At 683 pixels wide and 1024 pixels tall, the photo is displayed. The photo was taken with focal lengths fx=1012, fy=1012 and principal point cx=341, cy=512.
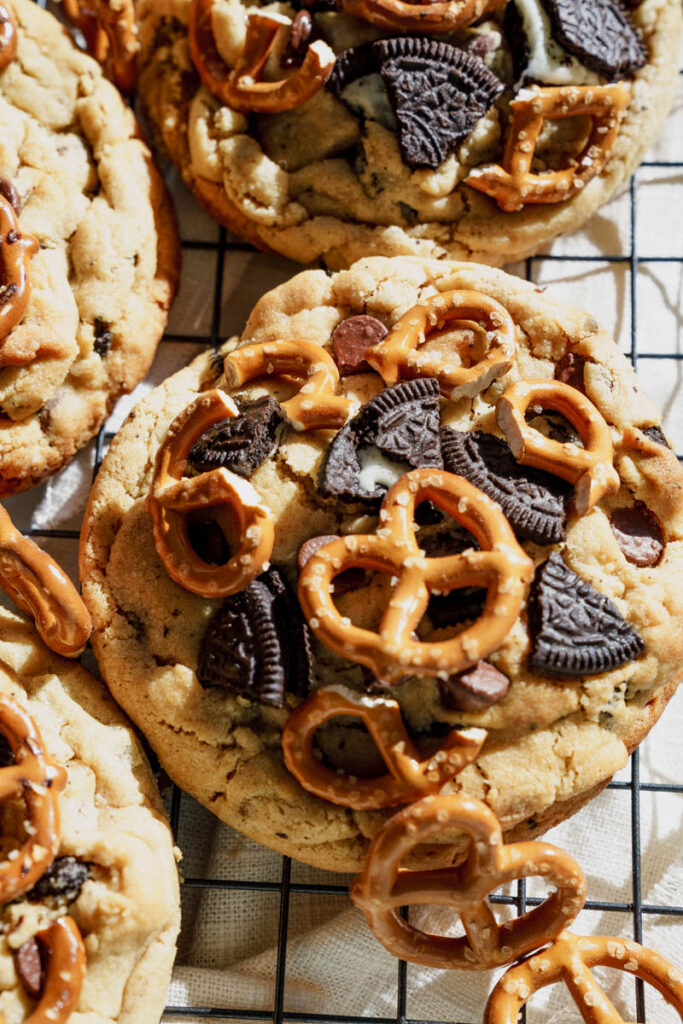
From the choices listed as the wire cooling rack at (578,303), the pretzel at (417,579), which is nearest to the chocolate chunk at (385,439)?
the pretzel at (417,579)

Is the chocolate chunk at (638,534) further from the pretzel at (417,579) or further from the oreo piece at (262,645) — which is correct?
the oreo piece at (262,645)

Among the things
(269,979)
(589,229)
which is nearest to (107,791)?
(269,979)

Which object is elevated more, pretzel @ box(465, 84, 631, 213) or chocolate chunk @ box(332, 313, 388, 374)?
pretzel @ box(465, 84, 631, 213)

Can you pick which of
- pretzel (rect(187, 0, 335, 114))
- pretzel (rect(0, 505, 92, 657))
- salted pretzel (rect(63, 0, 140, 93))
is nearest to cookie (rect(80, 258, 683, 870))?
pretzel (rect(0, 505, 92, 657))

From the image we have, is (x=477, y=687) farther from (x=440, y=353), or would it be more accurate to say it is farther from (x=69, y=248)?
(x=69, y=248)

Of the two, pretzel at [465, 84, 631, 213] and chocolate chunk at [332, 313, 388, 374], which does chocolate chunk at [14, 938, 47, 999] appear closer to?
chocolate chunk at [332, 313, 388, 374]

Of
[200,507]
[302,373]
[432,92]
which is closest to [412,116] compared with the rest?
[432,92]
